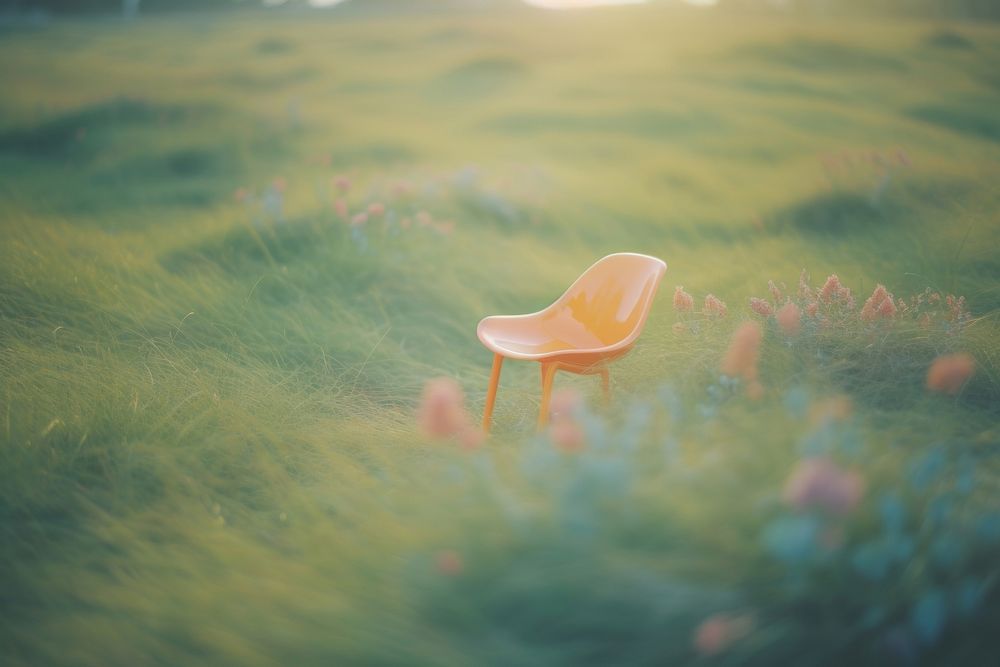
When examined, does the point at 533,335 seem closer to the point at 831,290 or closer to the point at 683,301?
the point at 683,301

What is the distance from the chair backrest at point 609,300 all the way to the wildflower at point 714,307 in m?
0.14

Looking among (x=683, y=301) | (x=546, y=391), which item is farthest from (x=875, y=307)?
(x=546, y=391)

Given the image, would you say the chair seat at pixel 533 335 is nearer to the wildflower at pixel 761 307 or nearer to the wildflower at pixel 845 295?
the wildflower at pixel 761 307

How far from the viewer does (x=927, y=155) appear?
14.8 feet

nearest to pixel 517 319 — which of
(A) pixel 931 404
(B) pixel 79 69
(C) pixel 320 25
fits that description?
(A) pixel 931 404

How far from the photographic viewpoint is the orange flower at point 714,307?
7.15ft

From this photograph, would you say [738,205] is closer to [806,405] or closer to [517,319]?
[517,319]

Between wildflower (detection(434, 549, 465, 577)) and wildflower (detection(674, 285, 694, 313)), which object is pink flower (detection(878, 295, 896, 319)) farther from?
wildflower (detection(434, 549, 465, 577))

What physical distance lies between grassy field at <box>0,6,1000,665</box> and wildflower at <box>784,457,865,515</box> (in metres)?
0.02

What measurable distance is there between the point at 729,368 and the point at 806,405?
169 mm

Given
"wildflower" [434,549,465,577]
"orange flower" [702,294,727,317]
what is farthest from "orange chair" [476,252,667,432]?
"wildflower" [434,549,465,577]

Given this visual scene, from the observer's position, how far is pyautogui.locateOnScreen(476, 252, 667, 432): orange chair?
2092 mm

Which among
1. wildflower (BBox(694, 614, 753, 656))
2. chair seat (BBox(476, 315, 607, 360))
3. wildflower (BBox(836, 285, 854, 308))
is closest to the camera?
wildflower (BBox(694, 614, 753, 656))

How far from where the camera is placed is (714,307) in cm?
222
